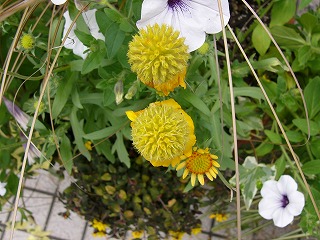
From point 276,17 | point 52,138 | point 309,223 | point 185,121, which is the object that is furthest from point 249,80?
point 185,121

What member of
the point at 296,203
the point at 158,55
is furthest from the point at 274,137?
the point at 158,55

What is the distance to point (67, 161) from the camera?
81 centimetres

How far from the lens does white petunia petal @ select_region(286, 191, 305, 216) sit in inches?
30.4

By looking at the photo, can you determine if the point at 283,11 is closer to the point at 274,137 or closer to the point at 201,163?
the point at 274,137

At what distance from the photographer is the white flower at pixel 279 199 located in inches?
31.2

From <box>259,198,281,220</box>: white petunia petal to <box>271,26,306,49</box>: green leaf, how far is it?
30 centimetres

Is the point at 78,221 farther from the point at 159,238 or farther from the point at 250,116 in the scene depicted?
the point at 250,116

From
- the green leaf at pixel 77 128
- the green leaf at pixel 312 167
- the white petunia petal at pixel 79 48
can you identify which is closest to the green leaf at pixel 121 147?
the green leaf at pixel 77 128

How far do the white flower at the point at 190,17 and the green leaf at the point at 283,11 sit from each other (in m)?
0.43

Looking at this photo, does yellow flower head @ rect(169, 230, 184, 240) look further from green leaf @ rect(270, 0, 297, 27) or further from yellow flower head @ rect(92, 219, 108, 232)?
green leaf @ rect(270, 0, 297, 27)

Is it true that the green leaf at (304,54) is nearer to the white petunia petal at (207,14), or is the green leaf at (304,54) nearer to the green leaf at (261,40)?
the green leaf at (261,40)

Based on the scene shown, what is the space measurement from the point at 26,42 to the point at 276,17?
19.8 inches

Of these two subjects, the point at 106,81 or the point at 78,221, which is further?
the point at 78,221

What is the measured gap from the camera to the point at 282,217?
0.80 metres
